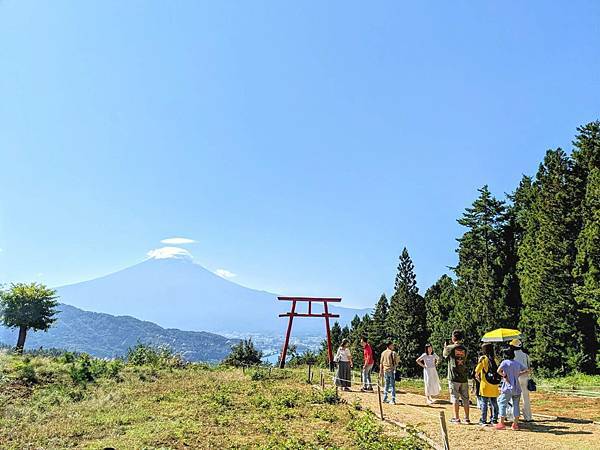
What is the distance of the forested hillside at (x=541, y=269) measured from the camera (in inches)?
977

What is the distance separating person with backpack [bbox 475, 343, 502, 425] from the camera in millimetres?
9914

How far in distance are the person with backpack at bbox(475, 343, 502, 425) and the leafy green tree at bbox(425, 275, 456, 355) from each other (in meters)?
28.3

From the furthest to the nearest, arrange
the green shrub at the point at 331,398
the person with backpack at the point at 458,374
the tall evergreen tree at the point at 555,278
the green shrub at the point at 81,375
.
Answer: the tall evergreen tree at the point at 555,278 < the green shrub at the point at 81,375 < the green shrub at the point at 331,398 < the person with backpack at the point at 458,374

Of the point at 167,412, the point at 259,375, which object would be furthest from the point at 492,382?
the point at 259,375

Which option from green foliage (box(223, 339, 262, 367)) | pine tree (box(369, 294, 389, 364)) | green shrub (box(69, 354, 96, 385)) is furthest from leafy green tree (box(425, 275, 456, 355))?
green shrub (box(69, 354, 96, 385))

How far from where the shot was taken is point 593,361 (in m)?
25.1

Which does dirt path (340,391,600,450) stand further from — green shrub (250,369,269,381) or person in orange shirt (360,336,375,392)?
green shrub (250,369,269,381)

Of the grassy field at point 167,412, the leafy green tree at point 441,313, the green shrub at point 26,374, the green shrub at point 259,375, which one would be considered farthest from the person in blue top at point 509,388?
the leafy green tree at point 441,313

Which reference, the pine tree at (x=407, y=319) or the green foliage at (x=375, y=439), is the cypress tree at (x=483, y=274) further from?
the green foliage at (x=375, y=439)

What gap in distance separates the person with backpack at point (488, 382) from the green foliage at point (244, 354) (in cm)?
2071

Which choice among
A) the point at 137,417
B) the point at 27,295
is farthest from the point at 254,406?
the point at 27,295

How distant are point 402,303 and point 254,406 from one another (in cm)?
3416

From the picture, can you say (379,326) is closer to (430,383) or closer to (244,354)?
(244,354)

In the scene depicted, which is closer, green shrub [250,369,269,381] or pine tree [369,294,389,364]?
green shrub [250,369,269,381]
